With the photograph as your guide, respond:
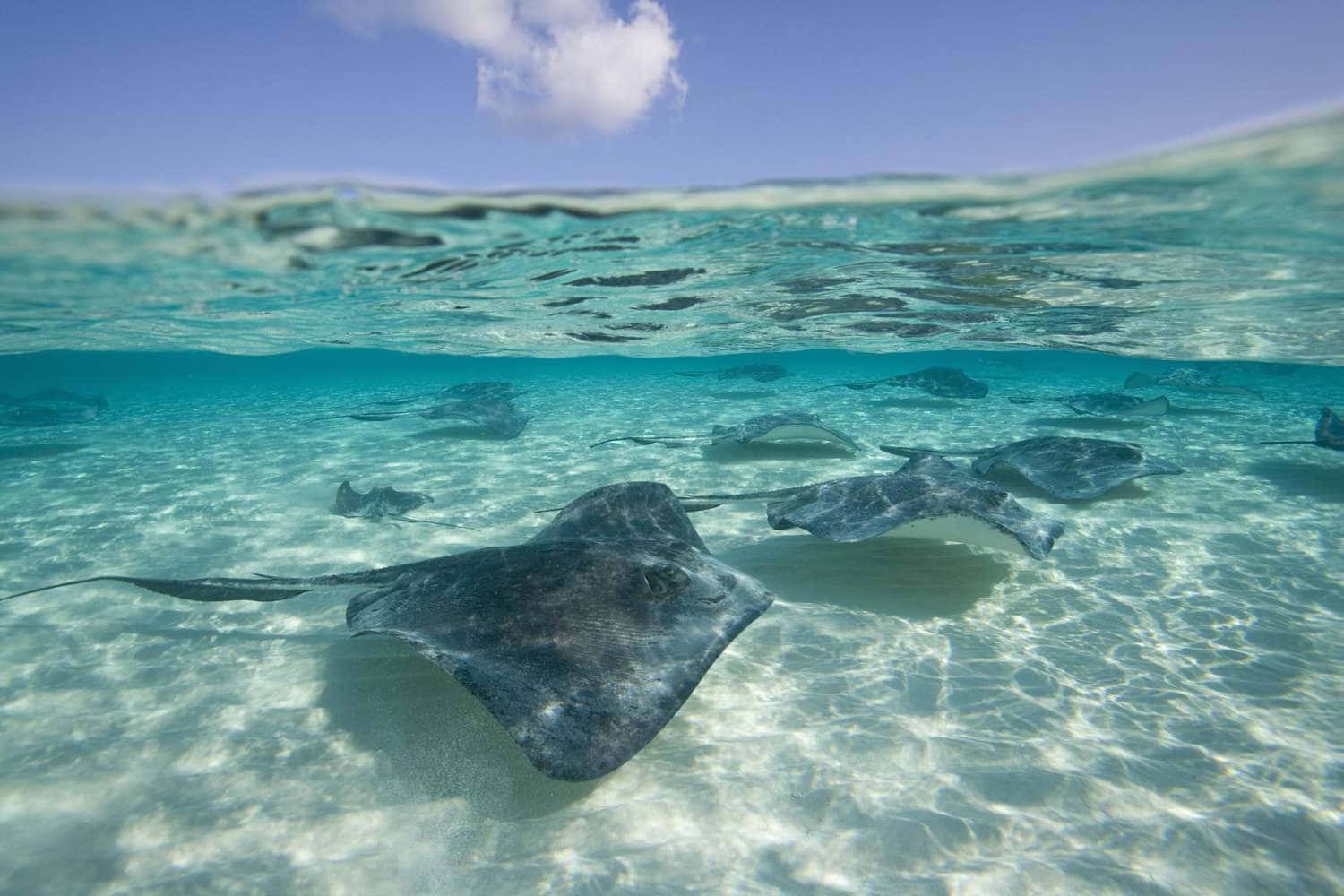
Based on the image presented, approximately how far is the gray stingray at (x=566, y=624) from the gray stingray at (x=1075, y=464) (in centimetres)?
601

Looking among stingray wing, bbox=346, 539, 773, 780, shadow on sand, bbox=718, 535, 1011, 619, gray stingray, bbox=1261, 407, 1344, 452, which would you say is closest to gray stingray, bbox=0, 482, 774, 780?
stingray wing, bbox=346, 539, 773, 780

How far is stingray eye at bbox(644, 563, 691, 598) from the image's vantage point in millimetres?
4223

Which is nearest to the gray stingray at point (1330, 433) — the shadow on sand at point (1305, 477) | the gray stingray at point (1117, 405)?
the shadow on sand at point (1305, 477)

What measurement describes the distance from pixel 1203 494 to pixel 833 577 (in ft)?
23.7

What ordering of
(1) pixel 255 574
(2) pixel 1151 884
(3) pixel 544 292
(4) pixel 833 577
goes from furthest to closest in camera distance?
(3) pixel 544 292 < (1) pixel 255 574 < (4) pixel 833 577 < (2) pixel 1151 884

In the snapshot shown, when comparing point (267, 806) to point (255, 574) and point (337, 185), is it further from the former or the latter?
point (337, 185)

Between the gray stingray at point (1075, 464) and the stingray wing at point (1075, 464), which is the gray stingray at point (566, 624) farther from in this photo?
the stingray wing at point (1075, 464)

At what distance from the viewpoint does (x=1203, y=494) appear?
31.1 feet

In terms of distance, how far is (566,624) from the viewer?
12.6 feet

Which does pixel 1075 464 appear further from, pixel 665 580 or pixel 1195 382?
pixel 1195 382

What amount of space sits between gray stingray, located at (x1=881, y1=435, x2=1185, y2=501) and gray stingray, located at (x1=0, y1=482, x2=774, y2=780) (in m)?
6.01

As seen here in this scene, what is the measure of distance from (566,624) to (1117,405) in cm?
1840

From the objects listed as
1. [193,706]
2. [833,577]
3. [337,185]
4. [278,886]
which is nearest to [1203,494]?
[833,577]

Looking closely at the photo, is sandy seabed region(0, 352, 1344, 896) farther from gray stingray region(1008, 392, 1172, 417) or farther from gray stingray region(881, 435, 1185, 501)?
gray stingray region(1008, 392, 1172, 417)
